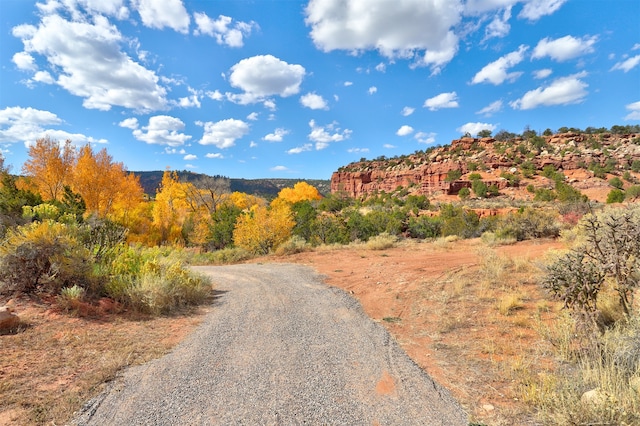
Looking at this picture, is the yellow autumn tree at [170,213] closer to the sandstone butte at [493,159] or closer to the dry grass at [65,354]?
the dry grass at [65,354]

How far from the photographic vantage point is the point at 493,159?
5272 centimetres

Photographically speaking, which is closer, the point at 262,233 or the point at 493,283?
the point at 493,283

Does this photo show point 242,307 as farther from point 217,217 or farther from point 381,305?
point 217,217

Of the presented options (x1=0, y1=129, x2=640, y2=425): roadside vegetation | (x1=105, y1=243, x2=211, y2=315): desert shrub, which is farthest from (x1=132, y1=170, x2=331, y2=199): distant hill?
(x1=105, y1=243, x2=211, y2=315): desert shrub

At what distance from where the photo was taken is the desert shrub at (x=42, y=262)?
237 inches

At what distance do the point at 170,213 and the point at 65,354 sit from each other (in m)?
22.6

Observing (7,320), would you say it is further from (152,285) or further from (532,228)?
(532,228)

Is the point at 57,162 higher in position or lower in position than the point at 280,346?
higher

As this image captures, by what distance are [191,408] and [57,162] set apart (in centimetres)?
2775

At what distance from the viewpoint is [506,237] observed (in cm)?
1506

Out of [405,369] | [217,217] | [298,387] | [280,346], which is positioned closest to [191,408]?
[298,387]

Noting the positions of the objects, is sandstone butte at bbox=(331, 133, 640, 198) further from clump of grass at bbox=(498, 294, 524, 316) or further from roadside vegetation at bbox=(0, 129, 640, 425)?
clump of grass at bbox=(498, 294, 524, 316)

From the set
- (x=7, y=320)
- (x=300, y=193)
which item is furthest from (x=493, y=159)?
(x=7, y=320)

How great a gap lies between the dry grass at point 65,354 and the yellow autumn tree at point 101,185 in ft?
63.3
